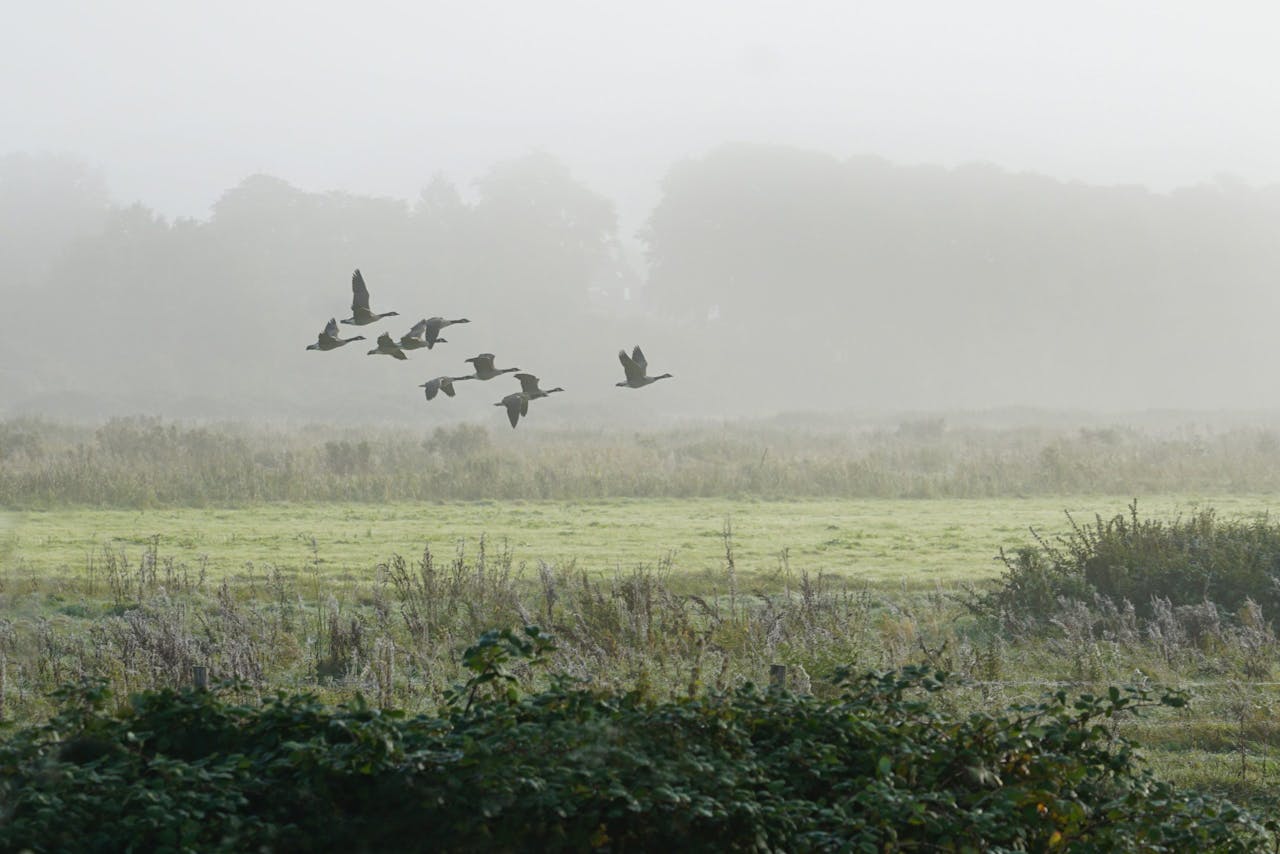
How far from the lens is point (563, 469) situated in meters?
28.9

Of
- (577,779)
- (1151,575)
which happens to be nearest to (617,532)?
(1151,575)

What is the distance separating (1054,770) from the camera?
616cm

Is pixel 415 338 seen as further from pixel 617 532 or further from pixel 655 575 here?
pixel 617 532

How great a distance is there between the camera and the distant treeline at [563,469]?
26.7 metres

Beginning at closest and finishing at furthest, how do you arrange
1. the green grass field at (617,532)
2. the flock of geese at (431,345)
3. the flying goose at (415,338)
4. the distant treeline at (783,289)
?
the flock of geese at (431,345), the flying goose at (415,338), the green grass field at (617,532), the distant treeline at (783,289)

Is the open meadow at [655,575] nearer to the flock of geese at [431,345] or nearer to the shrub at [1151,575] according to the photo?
the shrub at [1151,575]

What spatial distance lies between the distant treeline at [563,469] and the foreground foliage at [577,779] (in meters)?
20.9

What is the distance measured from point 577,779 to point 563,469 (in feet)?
78.2

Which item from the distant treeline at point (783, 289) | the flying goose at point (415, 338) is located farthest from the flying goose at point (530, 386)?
the distant treeline at point (783, 289)

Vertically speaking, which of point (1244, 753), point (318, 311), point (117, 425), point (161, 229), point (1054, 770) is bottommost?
point (1244, 753)

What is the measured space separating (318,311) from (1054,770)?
312ft

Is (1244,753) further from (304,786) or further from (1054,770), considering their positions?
(304,786)

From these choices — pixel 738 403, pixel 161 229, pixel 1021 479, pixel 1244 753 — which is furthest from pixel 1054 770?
pixel 161 229

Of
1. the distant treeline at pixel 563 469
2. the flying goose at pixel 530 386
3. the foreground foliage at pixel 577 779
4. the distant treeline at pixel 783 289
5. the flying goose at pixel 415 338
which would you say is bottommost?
the foreground foliage at pixel 577 779
